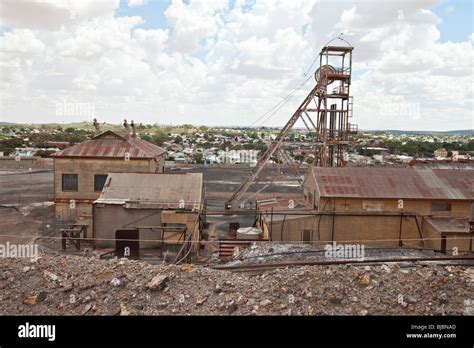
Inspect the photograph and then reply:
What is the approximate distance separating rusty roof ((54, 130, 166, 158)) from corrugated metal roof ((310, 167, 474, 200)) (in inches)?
476

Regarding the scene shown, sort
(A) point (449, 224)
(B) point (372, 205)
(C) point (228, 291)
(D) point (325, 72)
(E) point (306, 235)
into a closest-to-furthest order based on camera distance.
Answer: (C) point (228, 291)
(A) point (449, 224)
(E) point (306, 235)
(B) point (372, 205)
(D) point (325, 72)

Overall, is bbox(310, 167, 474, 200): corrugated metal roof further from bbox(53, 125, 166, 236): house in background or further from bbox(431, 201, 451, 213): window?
bbox(53, 125, 166, 236): house in background

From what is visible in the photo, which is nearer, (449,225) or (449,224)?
(449,225)

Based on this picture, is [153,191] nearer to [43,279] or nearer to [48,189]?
[43,279]

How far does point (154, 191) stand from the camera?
21625 millimetres

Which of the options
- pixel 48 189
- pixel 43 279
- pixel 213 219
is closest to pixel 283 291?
pixel 43 279

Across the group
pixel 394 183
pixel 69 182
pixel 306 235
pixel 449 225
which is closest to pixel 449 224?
pixel 449 225

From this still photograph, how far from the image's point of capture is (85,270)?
1155 cm

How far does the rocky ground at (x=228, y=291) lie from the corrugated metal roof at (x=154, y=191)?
9133 mm

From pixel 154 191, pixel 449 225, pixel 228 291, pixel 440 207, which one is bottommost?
pixel 228 291

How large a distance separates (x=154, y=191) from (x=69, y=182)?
8.66 metres

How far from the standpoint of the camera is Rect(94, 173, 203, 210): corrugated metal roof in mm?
20797

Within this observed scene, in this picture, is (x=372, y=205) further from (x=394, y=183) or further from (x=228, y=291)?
(x=228, y=291)

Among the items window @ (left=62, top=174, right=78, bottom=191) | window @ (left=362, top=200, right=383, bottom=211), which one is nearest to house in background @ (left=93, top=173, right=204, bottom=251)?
window @ (left=62, top=174, right=78, bottom=191)
